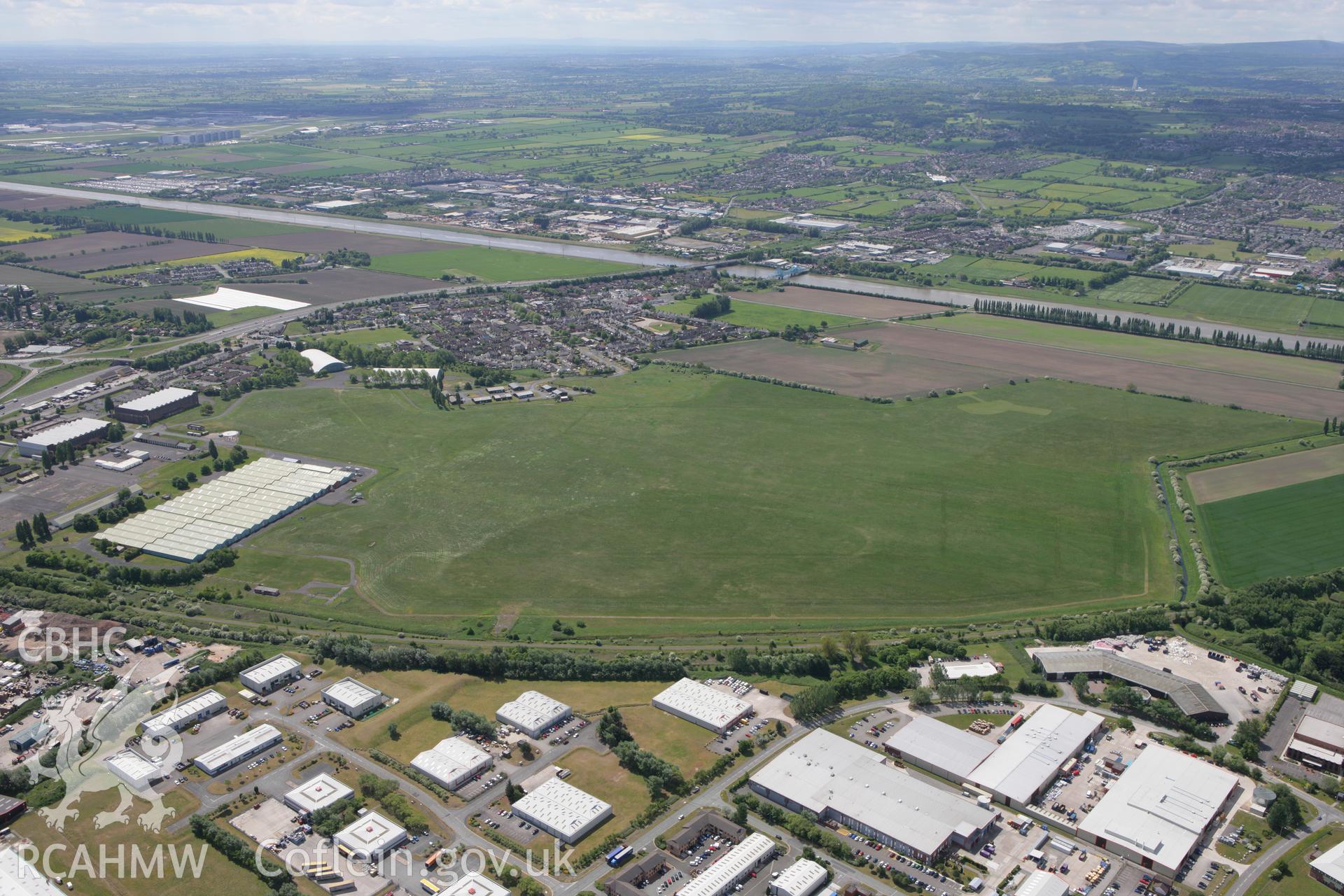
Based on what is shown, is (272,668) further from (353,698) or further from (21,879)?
(21,879)

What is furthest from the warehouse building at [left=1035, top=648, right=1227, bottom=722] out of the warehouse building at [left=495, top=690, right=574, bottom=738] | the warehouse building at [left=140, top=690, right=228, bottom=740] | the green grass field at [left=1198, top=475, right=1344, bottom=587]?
the warehouse building at [left=140, top=690, right=228, bottom=740]

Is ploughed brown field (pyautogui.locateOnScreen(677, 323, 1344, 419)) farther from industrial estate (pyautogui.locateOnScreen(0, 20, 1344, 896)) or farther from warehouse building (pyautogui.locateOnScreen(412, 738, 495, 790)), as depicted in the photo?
warehouse building (pyautogui.locateOnScreen(412, 738, 495, 790))

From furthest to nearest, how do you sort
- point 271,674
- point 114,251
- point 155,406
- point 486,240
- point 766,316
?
point 486,240 → point 114,251 → point 766,316 → point 155,406 → point 271,674

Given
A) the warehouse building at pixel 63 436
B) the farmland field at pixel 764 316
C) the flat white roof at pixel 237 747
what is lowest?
the flat white roof at pixel 237 747

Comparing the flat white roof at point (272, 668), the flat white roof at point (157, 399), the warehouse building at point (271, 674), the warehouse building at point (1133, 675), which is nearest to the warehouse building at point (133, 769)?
the warehouse building at point (271, 674)

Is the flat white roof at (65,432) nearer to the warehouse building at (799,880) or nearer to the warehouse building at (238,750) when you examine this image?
the warehouse building at (238,750)

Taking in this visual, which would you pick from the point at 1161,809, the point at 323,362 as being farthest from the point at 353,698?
the point at 323,362
